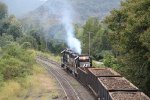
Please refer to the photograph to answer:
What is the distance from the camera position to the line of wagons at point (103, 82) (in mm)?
26062

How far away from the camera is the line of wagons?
2606 cm

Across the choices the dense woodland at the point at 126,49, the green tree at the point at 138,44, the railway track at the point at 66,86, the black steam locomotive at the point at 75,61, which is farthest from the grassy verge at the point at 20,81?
the green tree at the point at 138,44

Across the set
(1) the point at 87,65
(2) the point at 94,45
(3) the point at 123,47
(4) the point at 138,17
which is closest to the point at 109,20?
(1) the point at 87,65

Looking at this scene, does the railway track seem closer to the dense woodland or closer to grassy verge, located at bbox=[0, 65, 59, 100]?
grassy verge, located at bbox=[0, 65, 59, 100]

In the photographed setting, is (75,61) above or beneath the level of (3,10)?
beneath

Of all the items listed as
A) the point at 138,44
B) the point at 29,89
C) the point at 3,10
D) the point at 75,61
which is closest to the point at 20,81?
the point at 29,89

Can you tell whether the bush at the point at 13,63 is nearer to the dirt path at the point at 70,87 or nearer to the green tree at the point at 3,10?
the dirt path at the point at 70,87

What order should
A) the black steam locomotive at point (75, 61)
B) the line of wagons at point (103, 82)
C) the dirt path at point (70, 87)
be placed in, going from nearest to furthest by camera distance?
the line of wagons at point (103, 82) → the dirt path at point (70, 87) → the black steam locomotive at point (75, 61)

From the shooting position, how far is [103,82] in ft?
104

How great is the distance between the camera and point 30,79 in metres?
46.9

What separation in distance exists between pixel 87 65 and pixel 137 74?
50.6 feet

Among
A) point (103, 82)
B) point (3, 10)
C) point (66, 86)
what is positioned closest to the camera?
point (103, 82)

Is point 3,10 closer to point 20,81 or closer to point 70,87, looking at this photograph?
point 20,81

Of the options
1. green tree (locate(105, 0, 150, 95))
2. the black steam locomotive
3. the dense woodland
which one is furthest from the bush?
green tree (locate(105, 0, 150, 95))
